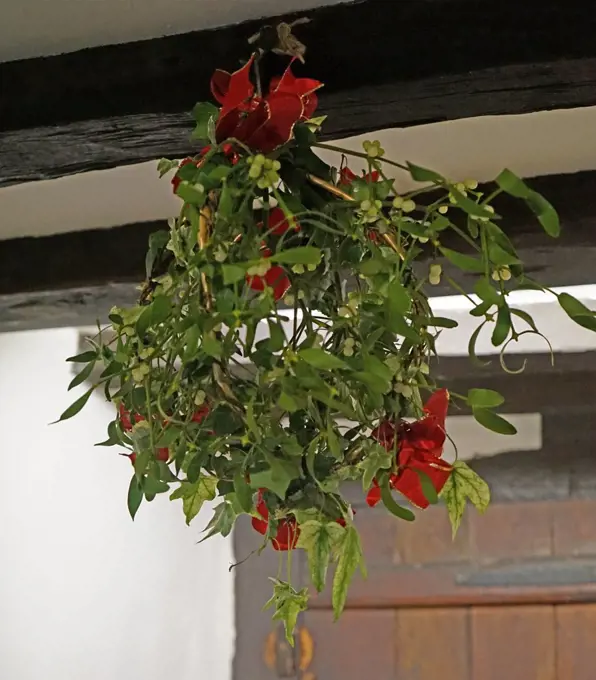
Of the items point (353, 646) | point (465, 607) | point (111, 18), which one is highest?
point (111, 18)

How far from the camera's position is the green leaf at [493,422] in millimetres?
607

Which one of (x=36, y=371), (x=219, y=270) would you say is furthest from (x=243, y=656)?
(x=219, y=270)

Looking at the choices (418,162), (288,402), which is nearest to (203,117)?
(288,402)

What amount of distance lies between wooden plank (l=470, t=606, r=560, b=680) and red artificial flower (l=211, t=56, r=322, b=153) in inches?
68.0

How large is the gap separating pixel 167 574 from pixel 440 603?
2.35 ft

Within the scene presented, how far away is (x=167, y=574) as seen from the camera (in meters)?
2.14

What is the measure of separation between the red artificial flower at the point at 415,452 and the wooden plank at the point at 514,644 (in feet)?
5.08

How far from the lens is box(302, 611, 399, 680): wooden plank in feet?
6.98

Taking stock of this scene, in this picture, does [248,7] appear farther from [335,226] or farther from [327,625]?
[327,625]

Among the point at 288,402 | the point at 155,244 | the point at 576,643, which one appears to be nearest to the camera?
the point at 288,402

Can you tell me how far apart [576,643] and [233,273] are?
1818 millimetres

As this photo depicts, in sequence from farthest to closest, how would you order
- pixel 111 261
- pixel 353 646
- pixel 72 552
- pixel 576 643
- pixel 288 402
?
pixel 353 646 < pixel 576 643 < pixel 72 552 < pixel 111 261 < pixel 288 402

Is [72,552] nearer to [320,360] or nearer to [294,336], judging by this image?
[294,336]

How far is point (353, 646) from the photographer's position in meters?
2.16
